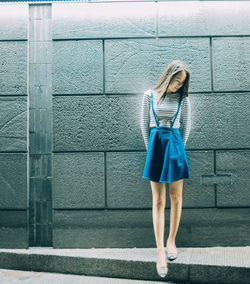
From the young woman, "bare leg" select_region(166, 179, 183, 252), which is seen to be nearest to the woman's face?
the young woman

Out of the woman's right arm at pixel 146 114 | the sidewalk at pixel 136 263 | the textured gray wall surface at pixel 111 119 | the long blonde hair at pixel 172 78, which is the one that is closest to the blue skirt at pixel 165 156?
the woman's right arm at pixel 146 114

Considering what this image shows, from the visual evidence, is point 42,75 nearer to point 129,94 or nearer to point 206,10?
point 129,94

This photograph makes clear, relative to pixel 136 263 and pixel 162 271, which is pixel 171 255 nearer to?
pixel 162 271

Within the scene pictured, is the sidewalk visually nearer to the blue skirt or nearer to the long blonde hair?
the blue skirt

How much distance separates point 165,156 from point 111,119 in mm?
Answer: 993

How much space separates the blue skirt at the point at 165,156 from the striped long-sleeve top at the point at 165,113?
3.6 inches

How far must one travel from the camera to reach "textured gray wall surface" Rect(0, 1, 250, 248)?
395cm

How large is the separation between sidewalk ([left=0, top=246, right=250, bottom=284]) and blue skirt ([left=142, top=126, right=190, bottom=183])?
938 millimetres

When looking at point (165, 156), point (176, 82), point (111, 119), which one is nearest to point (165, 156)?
point (165, 156)

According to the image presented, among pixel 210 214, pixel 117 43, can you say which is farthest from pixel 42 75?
pixel 210 214

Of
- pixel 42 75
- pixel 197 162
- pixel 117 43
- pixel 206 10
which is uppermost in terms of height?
pixel 206 10

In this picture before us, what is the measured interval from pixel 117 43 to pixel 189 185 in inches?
78.5

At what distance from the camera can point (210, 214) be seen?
3.93m

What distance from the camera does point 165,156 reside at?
333 cm
